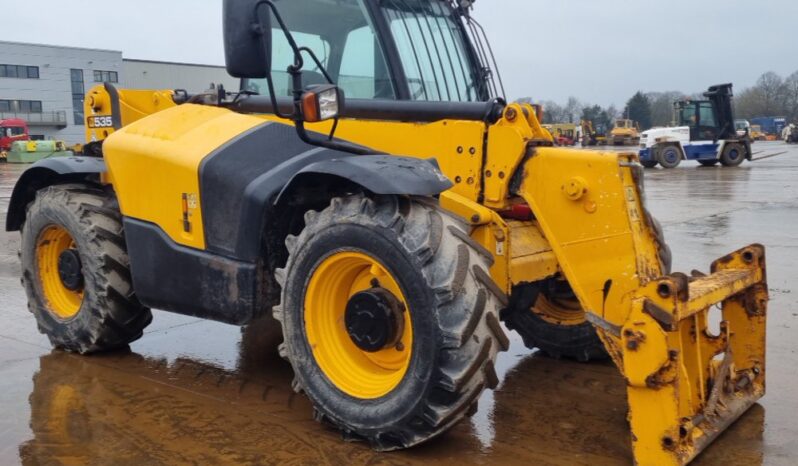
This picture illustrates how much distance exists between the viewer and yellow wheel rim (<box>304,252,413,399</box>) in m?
3.71

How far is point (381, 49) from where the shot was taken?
4.28 meters

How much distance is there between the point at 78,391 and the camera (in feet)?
15.1

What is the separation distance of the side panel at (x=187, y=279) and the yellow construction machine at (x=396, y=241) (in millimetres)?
12

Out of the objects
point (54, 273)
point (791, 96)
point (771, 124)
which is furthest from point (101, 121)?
point (791, 96)

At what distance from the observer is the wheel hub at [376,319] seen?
3.60 metres

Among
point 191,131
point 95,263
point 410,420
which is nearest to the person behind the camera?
point 410,420

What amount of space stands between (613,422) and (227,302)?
2139 millimetres

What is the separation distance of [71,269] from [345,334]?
2.35 m

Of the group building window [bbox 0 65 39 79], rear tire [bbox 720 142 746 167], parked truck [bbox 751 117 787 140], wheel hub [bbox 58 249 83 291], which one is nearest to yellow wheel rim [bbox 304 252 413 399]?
wheel hub [bbox 58 249 83 291]

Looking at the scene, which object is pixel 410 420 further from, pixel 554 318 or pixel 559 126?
pixel 559 126

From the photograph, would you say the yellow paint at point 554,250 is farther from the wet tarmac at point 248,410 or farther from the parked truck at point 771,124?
the parked truck at point 771,124

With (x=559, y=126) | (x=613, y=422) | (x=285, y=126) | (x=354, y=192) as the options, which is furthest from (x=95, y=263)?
(x=559, y=126)

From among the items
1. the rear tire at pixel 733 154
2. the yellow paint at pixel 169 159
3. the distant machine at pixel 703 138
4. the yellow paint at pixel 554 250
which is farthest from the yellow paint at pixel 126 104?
the rear tire at pixel 733 154

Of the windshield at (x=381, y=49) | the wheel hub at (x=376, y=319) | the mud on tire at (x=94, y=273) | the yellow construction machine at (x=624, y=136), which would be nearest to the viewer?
the wheel hub at (x=376, y=319)
